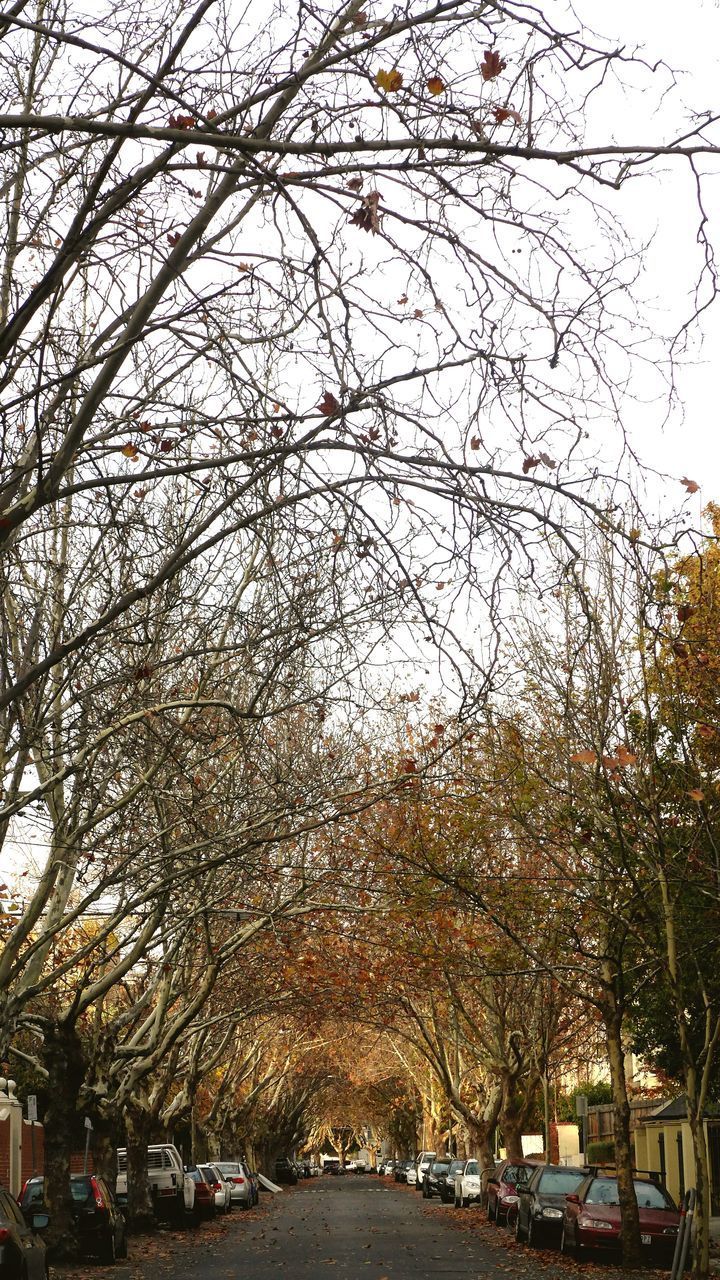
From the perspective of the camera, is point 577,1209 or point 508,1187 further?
point 508,1187

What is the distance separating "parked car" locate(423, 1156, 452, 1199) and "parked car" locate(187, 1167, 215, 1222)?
16.9 meters

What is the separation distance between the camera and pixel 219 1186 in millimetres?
41844

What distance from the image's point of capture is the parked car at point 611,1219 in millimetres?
22438

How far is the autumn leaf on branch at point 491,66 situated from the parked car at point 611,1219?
19.3m

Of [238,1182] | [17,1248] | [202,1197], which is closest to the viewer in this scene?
[17,1248]

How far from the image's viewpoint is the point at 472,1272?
854 inches

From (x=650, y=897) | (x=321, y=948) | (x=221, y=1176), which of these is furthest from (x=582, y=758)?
(x=221, y=1176)

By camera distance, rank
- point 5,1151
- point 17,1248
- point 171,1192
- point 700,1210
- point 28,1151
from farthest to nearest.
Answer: point 28,1151
point 5,1151
point 171,1192
point 700,1210
point 17,1248

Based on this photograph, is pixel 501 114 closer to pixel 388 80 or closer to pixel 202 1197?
pixel 388 80

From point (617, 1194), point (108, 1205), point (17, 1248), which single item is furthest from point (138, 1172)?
point (17, 1248)

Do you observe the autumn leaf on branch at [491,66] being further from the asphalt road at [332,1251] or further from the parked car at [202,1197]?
the parked car at [202,1197]

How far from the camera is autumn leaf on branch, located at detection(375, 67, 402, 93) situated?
6730 mm

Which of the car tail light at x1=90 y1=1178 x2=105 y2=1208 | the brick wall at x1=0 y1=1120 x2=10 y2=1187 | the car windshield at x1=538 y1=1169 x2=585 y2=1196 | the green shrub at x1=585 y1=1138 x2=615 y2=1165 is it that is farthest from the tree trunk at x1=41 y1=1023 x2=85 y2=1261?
the green shrub at x1=585 y1=1138 x2=615 y2=1165

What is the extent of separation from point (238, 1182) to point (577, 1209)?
26.7 metres
